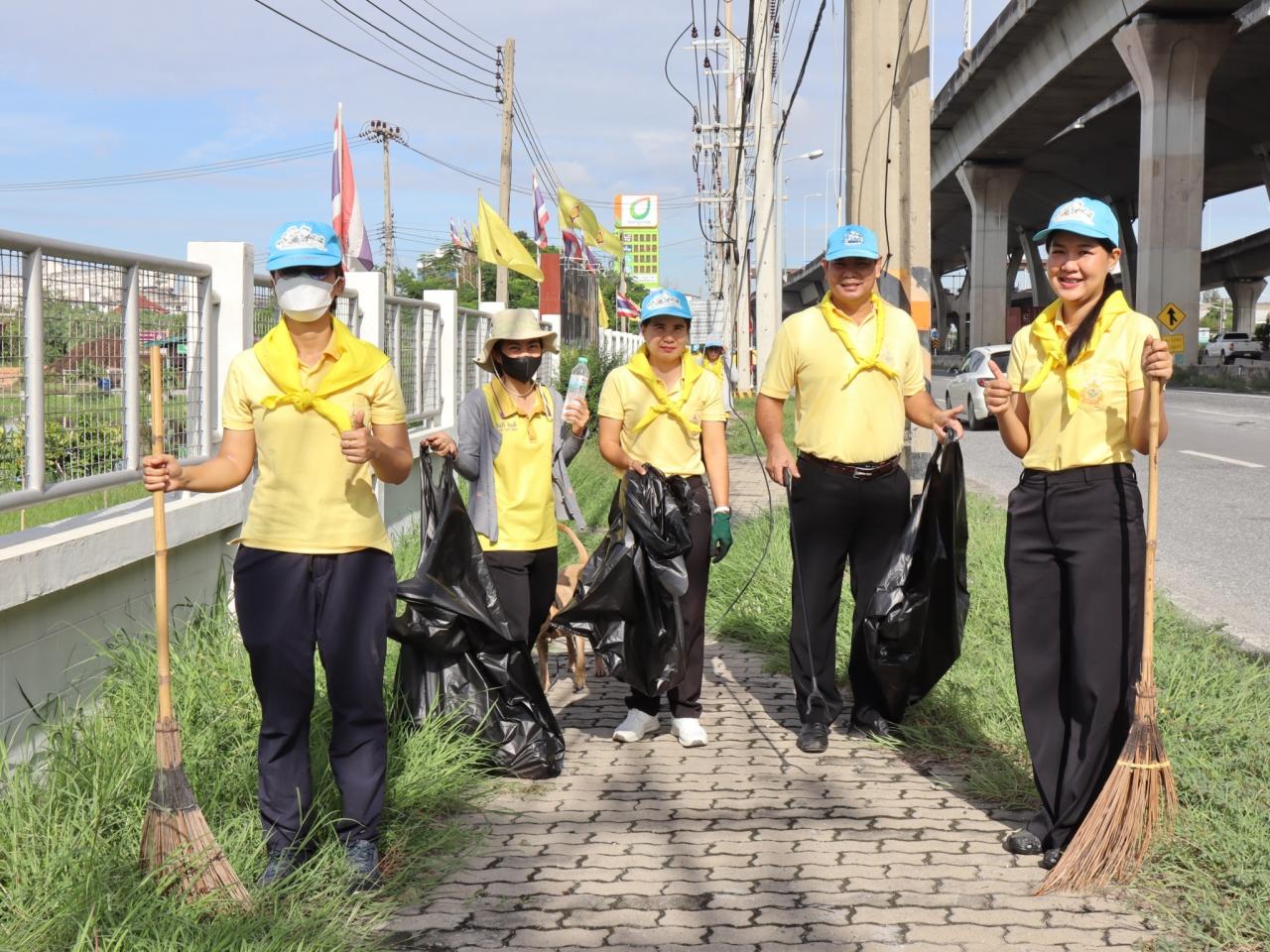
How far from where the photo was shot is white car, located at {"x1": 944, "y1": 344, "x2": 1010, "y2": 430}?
73.8ft

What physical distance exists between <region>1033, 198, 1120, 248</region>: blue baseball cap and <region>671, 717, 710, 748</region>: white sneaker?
252cm

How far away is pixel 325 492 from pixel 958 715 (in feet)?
10.1

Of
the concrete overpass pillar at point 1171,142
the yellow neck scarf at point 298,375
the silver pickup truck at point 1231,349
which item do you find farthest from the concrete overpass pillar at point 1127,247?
the yellow neck scarf at point 298,375

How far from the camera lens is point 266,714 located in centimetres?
391

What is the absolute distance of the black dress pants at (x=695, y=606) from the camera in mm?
5727

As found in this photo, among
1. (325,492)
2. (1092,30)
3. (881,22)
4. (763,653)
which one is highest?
(1092,30)

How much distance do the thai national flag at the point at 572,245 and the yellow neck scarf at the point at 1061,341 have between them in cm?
2268

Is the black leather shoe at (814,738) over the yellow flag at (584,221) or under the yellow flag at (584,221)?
under

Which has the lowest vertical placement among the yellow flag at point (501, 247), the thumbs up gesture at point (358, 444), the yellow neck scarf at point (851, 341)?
the thumbs up gesture at point (358, 444)

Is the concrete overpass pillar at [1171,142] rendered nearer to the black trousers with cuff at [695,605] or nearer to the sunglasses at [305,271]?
the black trousers with cuff at [695,605]

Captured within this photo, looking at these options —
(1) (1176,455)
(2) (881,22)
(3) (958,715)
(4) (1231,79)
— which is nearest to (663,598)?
(3) (958,715)

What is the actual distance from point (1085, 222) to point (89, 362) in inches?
148

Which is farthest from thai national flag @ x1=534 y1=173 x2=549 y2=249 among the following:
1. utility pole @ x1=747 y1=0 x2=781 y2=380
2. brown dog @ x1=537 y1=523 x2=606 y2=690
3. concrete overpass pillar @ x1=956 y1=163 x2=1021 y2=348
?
concrete overpass pillar @ x1=956 y1=163 x2=1021 y2=348

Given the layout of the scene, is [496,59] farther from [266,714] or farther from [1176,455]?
[266,714]
